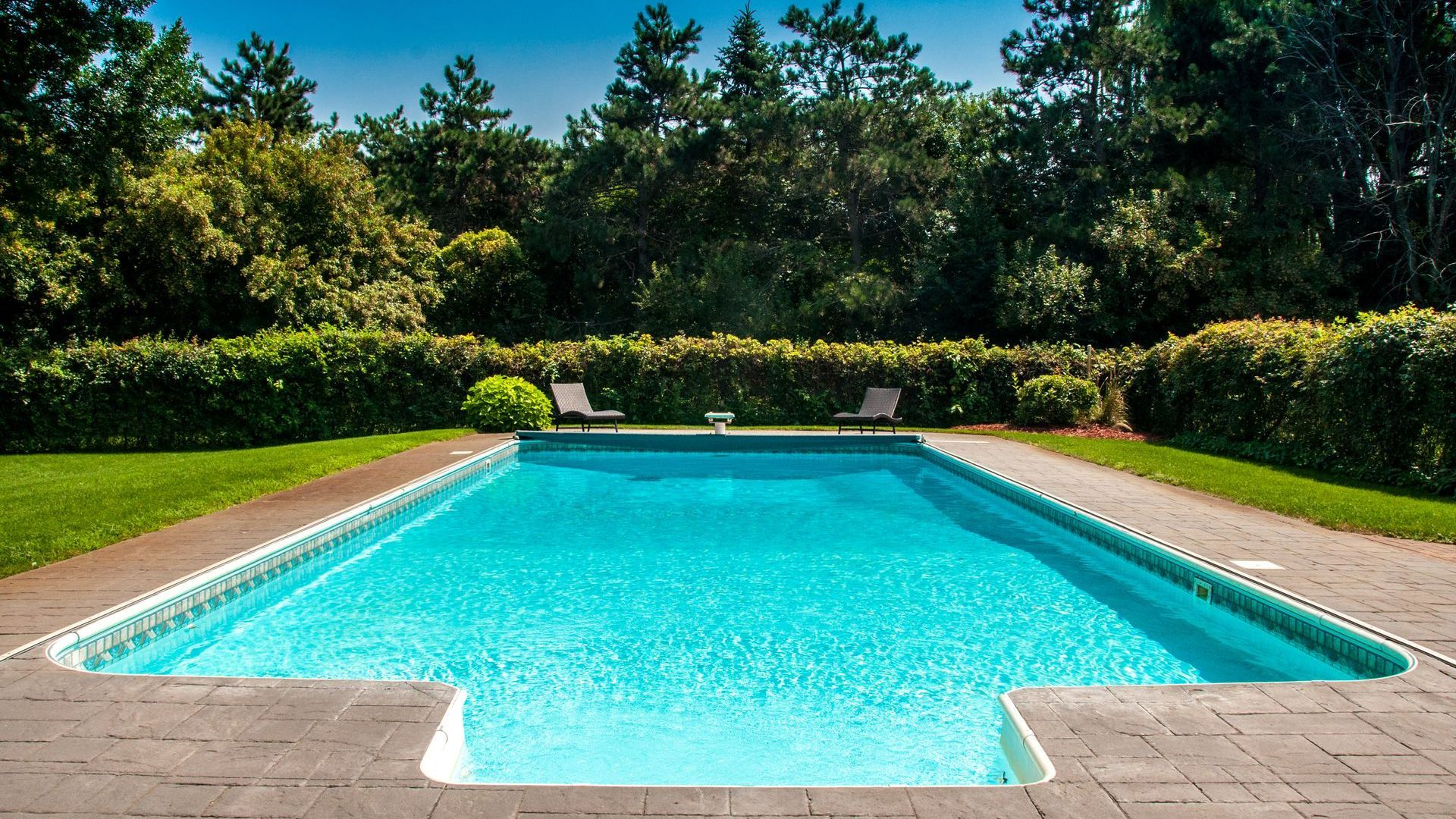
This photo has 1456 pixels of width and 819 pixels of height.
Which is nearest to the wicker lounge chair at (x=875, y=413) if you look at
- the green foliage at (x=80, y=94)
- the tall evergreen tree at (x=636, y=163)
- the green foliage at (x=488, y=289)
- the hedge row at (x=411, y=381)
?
the hedge row at (x=411, y=381)

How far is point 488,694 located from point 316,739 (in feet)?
5.44

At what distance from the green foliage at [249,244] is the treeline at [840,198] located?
0.22ft

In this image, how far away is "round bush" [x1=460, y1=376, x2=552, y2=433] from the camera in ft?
51.0

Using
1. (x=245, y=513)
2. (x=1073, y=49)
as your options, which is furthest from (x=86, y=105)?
(x=1073, y=49)

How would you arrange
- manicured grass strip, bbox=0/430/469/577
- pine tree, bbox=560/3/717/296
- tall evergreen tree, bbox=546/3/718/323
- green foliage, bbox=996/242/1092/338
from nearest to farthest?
1. manicured grass strip, bbox=0/430/469/577
2. green foliage, bbox=996/242/1092/338
3. pine tree, bbox=560/3/717/296
4. tall evergreen tree, bbox=546/3/718/323

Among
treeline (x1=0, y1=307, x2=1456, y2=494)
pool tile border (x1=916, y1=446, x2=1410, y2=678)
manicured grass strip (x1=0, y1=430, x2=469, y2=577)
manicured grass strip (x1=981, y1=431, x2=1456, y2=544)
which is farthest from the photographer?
treeline (x1=0, y1=307, x2=1456, y2=494)

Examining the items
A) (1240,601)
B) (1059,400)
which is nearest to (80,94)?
(1240,601)

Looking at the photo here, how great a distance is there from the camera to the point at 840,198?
26.9 m

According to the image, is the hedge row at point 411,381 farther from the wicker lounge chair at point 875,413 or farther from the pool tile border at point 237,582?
the pool tile border at point 237,582

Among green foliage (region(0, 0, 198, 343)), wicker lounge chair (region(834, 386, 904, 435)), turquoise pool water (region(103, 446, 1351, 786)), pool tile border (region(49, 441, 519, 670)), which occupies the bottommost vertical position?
turquoise pool water (region(103, 446, 1351, 786))

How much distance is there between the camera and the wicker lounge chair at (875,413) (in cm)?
1509

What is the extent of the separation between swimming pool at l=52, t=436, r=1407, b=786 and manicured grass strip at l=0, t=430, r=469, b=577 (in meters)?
1.42

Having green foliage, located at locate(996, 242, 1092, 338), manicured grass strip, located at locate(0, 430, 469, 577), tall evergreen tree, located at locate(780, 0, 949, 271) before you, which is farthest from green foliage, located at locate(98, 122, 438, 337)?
green foliage, located at locate(996, 242, 1092, 338)

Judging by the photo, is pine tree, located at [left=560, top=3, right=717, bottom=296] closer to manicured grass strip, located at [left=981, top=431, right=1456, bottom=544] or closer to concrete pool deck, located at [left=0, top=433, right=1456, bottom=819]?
manicured grass strip, located at [left=981, top=431, right=1456, bottom=544]
